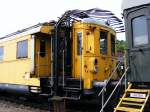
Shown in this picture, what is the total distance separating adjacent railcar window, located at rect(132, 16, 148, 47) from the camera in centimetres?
1077

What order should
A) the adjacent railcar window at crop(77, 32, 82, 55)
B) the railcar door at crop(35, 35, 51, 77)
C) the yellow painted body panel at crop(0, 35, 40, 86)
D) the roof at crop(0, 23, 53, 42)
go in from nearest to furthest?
1. the adjacent railcar window at crop(77, 32, 82, 55)
2. the roof at crop(0, 23, 53, 42)
3. the railcar door at crop(35, 35, 51, 77)
4. the yellow painted body panel at crop(0, 35, 40, 86)

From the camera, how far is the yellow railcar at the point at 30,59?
15.6 metres

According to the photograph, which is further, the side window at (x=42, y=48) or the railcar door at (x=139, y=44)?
the side window at (x=42, y=48)

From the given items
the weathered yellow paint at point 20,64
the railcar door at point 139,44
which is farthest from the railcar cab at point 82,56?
the railcar door at point 139,44

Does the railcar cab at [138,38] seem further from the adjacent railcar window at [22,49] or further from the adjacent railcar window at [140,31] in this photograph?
the adjacent railcar window at [22,49]

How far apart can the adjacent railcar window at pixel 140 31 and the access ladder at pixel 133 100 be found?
4.82ft

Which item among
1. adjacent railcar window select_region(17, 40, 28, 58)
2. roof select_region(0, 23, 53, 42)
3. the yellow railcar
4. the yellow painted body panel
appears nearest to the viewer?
roof select_region(0, 23, 53, 42)

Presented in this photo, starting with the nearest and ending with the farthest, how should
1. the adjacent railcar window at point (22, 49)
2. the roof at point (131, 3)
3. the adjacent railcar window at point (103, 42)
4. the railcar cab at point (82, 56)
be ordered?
1. the roof at point (131, 3)
2. the railcar cab at point (82, 56)
3. the adjacent railcar window at point (103, 42)
4. the adjacent railcar window at point (22, 49)

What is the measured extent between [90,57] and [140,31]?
336 cm

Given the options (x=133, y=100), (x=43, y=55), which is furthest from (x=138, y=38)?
(x=43, y=55)

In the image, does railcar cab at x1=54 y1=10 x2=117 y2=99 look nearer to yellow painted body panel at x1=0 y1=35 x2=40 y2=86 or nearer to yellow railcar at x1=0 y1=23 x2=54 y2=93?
yellow railcar at x1=0 y1=23 x2=54 y2=93

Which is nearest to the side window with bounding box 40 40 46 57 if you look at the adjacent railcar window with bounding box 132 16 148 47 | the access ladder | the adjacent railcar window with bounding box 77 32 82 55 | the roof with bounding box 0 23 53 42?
the roof with bounding box 0 23 53 42

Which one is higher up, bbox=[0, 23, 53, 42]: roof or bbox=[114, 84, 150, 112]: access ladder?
bbox=[0, 23, 53, 42]: roof

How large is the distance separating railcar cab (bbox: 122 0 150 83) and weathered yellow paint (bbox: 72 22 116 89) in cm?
267
